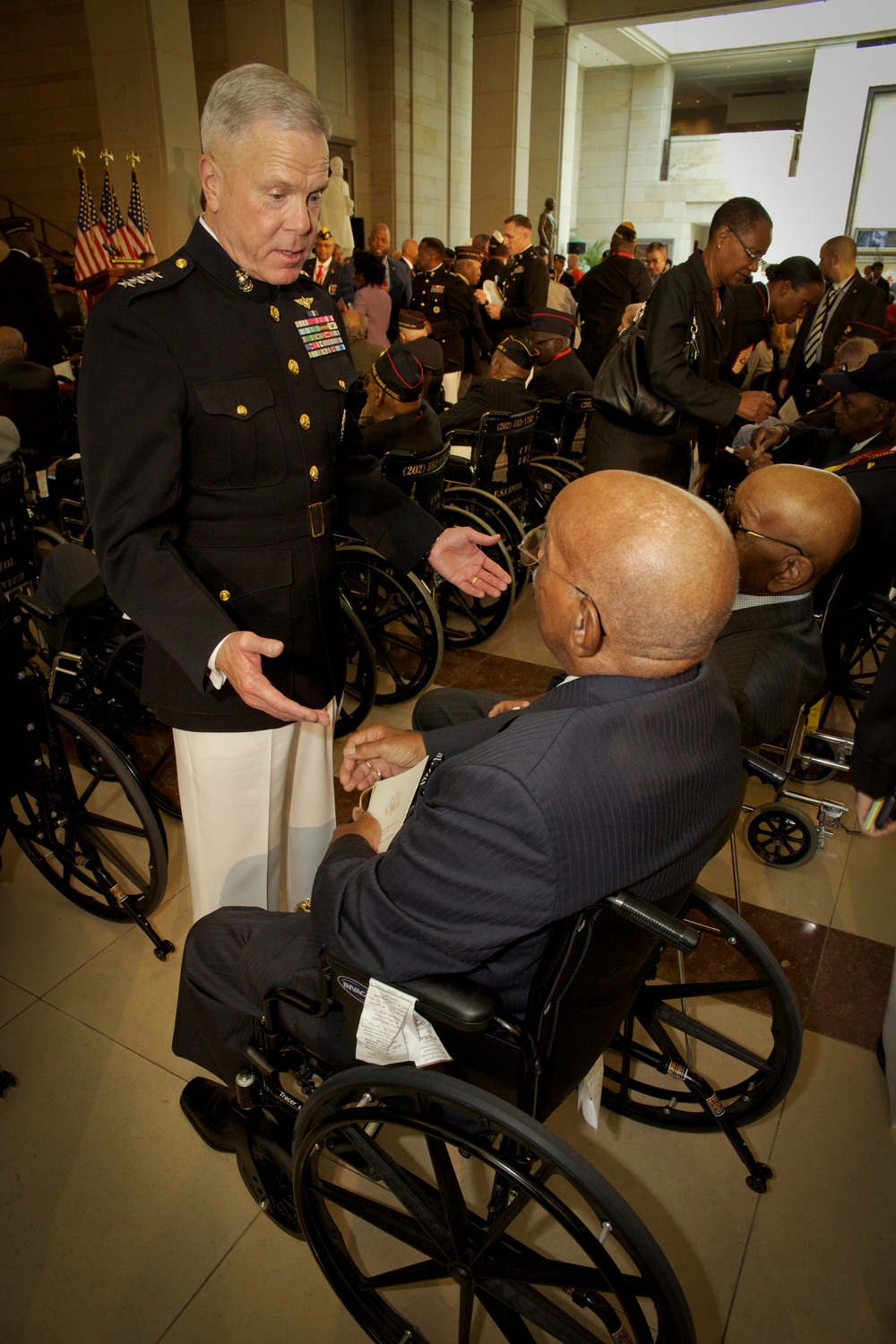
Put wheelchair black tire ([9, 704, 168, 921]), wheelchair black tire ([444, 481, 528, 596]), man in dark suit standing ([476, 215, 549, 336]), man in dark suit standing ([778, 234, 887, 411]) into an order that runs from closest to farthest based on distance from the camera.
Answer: wheelchair black tire ([9, 704, 168, 921]) → wheelchair black tire ([444, 481, 528, 596]) → man in dark suit standing ([778, 234, 887, 411]) → man in dark suit standing ([476, 215, 549, 336])

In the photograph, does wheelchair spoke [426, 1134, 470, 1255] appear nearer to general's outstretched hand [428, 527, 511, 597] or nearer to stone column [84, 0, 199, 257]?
general's outstretched hand [428, 527, 511, 597]

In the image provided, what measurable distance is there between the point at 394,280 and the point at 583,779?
24.5 ft

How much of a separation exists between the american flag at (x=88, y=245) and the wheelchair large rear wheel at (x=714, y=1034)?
7005 millimetres

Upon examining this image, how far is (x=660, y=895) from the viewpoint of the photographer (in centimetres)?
94

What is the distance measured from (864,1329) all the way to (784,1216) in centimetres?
18

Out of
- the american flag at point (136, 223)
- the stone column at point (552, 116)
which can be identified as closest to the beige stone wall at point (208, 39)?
the american flag at point (136, 223)

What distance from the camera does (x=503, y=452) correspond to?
3.59 m

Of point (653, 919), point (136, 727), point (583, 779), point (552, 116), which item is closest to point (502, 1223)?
point (653, 919)

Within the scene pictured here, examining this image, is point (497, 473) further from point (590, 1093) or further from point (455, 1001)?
point (455, 1001)

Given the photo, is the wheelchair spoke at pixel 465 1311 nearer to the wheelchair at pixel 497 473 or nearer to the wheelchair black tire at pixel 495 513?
the wheelchair at pixel 497 473

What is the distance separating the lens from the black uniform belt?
123cm

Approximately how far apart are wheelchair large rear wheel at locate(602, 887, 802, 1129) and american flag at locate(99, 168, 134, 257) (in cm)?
707

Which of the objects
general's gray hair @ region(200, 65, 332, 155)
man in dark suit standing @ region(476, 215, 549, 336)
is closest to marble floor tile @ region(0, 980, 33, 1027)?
general's gray hair @ region(200, 65, 332, 155)

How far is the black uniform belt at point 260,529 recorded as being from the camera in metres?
1.23
